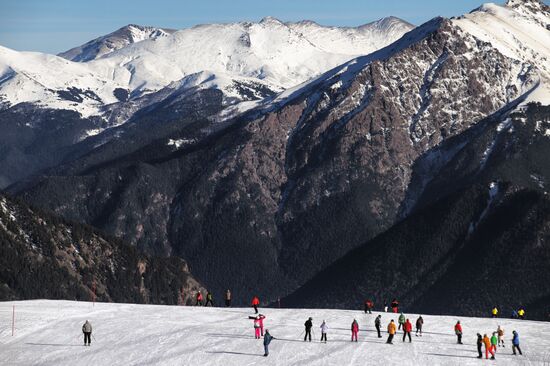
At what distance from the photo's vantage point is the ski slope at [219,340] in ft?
533

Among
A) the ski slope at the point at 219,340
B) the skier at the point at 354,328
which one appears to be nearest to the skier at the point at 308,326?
the ski slope at the point at 219,340

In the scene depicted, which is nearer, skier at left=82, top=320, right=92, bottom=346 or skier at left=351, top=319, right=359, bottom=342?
skier at left=82, top=320, right=92, bottom=346

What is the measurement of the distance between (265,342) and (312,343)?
10.1 meters

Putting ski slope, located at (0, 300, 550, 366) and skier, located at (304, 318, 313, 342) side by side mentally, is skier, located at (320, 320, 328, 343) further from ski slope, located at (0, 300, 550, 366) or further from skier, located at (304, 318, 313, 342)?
skier, located at (304, 318, 313, 342)

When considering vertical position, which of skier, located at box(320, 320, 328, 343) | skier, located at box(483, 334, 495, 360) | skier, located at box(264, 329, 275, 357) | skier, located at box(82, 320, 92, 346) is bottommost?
skier, located at box(483, 334, 495, 360)

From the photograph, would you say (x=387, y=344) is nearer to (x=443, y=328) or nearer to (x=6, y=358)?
(x=443, y=328)

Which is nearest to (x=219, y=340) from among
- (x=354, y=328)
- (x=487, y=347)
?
(x=354, y=328)

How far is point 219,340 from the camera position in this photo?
171625 millimetres

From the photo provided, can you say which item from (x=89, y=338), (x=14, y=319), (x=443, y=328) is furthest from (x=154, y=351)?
(x=443, y=328)

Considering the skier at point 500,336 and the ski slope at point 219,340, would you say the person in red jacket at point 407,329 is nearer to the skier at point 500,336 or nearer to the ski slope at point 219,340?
the ski slope at point 219,340

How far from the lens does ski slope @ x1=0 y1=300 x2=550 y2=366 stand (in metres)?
162

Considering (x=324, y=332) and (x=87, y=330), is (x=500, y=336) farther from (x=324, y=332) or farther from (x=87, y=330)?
(x=87, y=330)

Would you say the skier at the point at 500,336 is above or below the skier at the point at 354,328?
below

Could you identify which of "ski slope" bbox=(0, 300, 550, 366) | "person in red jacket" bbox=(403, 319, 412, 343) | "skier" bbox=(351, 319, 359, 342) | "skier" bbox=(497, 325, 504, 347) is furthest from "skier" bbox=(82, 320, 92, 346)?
"skier" bbox=(497, 325, 504, 347)
